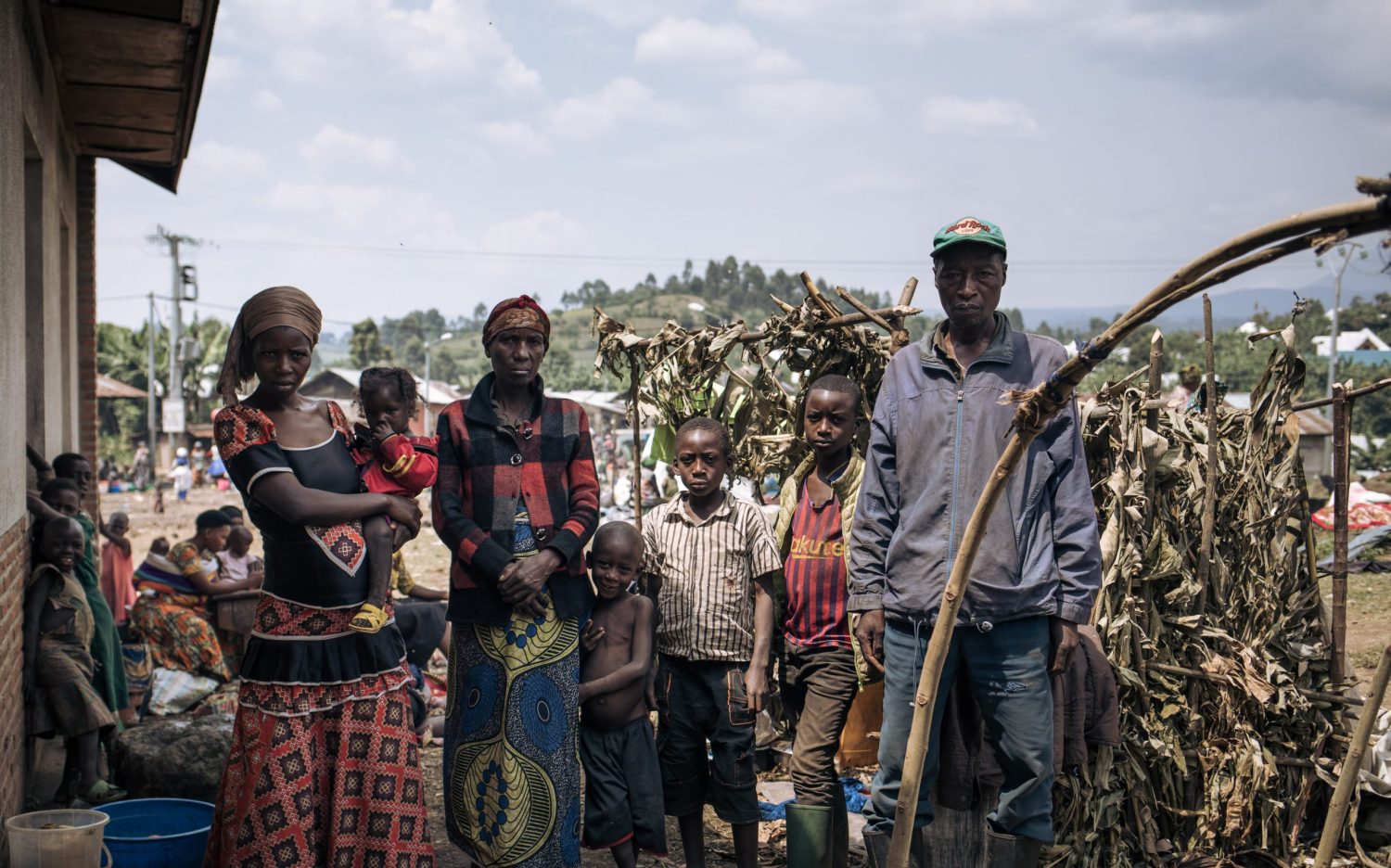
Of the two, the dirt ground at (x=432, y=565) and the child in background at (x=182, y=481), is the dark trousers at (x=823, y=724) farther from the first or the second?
the child in background at (x=182, y=481)

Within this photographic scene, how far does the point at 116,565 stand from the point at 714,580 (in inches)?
281

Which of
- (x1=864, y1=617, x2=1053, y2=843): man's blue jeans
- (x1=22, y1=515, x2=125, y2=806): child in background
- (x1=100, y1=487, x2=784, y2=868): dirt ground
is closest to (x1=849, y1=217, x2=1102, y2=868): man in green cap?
(x1=864, y1=617, x2=1053, y2=843): man's blue jeans

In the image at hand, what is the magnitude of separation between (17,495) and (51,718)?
3.60 ft

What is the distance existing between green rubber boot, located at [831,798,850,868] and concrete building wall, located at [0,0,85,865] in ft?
9.45

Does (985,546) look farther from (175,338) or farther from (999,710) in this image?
(175,338)

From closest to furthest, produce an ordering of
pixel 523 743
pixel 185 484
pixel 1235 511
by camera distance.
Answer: pixel 523 743 < pixel 1235 511 < pixel 185 484

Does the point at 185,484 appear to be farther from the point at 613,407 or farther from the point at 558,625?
the point at 558,625

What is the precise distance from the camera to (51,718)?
552cm

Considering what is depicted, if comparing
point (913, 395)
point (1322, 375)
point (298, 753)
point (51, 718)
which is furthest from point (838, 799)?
point (1322, 375)

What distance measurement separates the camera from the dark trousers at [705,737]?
167 inches

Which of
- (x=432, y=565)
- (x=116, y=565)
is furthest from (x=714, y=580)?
(x=432, y=565)

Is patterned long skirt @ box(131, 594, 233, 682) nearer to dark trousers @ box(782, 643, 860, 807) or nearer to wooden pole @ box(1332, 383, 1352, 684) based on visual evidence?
dark trousers @ box(782, 643, 860, 807)

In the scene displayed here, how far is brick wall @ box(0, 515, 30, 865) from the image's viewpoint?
441 centimetres

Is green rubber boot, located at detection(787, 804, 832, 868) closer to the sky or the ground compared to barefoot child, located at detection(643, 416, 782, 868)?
closer to the ground
